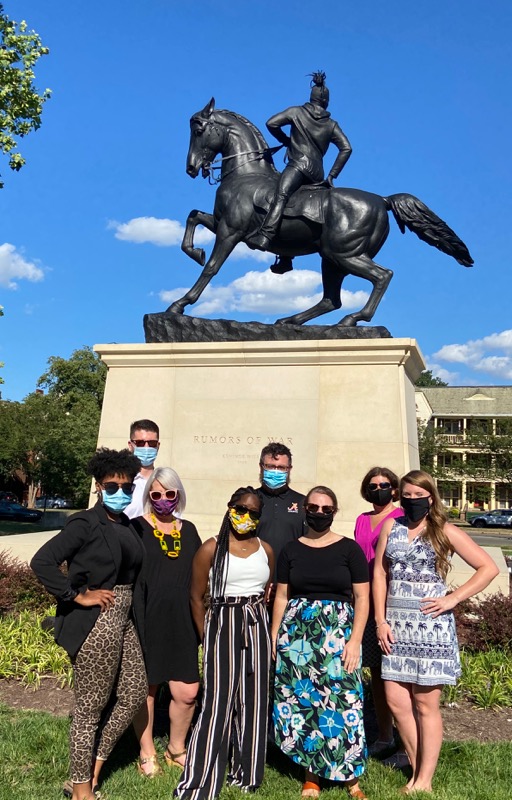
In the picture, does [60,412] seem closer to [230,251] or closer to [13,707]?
[230,251]

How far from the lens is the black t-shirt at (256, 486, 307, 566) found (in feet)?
14.8

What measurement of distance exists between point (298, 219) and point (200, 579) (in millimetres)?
6611

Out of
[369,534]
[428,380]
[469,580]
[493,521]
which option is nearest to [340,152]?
[369,534]

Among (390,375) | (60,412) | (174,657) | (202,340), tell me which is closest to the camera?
(174,657)

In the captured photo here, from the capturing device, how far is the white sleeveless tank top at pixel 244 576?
3922 millimetres

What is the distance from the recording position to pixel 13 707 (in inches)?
205

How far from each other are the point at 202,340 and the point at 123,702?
649 centimetres

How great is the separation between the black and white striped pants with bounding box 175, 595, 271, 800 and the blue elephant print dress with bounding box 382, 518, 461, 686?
0.74 meters

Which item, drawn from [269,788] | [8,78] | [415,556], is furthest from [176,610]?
[8,78]

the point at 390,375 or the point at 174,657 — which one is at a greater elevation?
the point at 390,375

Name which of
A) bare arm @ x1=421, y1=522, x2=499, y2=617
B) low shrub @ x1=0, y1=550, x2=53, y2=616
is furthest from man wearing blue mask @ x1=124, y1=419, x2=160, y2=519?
low shrub @ x1=0, y1=550, x2=53, y2=616

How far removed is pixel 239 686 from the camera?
3938 mm

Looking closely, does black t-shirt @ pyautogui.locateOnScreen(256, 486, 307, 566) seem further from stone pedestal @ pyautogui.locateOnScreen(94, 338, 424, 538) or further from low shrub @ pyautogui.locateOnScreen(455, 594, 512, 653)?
stone pedestal @ pyautogui.locateOnScreen(94, 338, 424, 538)

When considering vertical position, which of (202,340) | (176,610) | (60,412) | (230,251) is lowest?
(176,610)
